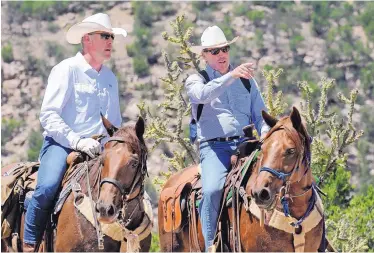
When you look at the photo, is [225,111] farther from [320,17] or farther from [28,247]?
[320,17]

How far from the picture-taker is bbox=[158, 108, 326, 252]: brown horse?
10.8 m

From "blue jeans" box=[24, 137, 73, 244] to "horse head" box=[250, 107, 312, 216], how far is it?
1.89m

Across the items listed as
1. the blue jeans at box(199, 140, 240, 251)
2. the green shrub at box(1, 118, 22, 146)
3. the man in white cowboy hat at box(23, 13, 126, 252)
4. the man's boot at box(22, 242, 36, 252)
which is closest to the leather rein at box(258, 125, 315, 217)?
the blue jeans at box(199, 140, 240, 251)

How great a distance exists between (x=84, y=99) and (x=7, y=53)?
66.7 meters

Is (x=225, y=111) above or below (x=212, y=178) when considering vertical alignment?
above

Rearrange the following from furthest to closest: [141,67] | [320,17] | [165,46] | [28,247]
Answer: [320,17]
[165,46]
[141,67]
[28,247]

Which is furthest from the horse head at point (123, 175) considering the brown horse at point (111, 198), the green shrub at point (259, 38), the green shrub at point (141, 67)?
the green shrub at point (259, 38)

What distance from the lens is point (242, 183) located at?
11.7 meters

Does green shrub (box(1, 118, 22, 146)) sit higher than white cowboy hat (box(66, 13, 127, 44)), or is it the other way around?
white cowboy hat (box(66, 13, 127, 44))

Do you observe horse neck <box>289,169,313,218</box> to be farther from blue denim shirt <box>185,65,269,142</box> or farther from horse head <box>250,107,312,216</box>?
blue denim shirt <box>185,65,269,142</box>

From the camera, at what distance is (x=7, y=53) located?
255ft

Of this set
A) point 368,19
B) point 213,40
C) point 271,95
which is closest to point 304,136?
point 213,40

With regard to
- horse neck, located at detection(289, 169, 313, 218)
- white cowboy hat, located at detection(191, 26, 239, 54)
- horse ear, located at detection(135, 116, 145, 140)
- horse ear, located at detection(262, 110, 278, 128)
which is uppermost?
white cowboy hat, located at detection(191, 26, 239, 54)

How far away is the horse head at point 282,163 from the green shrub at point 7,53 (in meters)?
67.3
